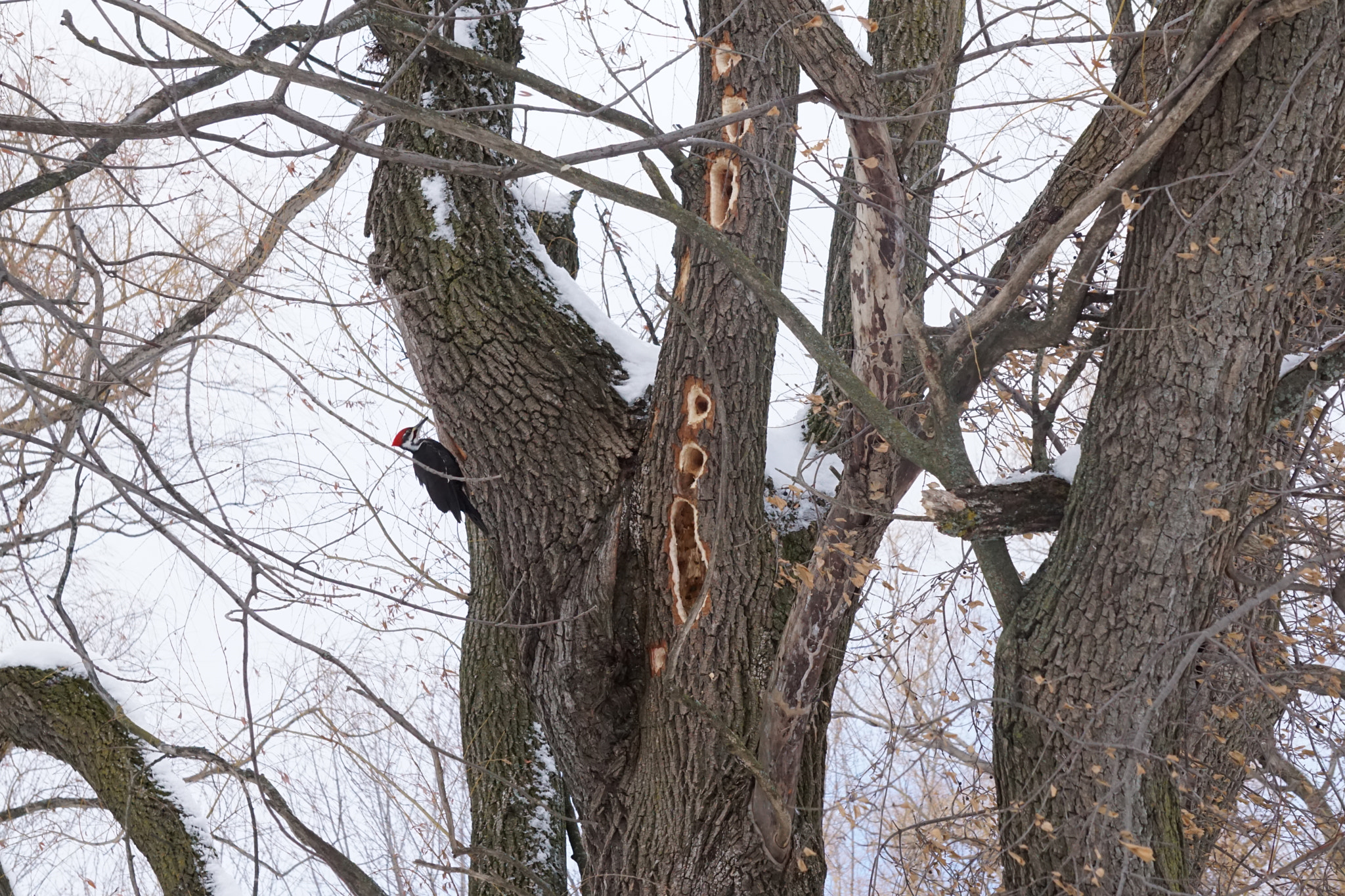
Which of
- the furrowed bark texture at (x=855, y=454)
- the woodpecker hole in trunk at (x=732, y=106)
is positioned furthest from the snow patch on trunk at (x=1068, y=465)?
the woodpecker hole in trunk at (x=732, y=106)

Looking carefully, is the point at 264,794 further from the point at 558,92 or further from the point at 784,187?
the point at 784,187

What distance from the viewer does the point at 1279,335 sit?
2377 millimetres

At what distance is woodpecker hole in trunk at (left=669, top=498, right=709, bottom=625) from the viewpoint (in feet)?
9.48

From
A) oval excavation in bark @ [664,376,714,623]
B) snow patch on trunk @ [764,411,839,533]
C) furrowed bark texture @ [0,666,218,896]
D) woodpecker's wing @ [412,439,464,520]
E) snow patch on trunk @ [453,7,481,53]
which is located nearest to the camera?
oval excavation in bark @ [664,376,714,623]

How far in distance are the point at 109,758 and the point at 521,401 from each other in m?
2.16

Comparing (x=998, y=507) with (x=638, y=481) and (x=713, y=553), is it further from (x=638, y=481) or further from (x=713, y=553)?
(x=638, y=481)

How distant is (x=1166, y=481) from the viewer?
2.39 m

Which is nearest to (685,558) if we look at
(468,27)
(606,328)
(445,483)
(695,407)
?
(695,407)

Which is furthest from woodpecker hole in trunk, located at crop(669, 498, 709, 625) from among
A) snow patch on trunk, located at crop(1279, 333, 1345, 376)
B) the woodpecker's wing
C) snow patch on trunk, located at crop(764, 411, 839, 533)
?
snow patch on trunk, located at crop(1279, 333, 1345, 376)

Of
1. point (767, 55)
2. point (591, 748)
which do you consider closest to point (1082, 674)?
point (591, 748)

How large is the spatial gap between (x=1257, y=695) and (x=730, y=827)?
4.72 ft

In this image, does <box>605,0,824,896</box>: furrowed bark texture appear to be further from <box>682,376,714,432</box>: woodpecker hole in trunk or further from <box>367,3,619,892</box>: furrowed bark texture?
<box>367,3,619,892</box>: furrowed bark texture

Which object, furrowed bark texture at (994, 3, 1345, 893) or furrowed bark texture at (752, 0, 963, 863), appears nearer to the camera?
furrowed bark texture at (994, 3, 1345, 893)

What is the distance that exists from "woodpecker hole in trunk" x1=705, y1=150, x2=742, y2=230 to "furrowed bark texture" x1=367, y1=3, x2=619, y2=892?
0.52 m
